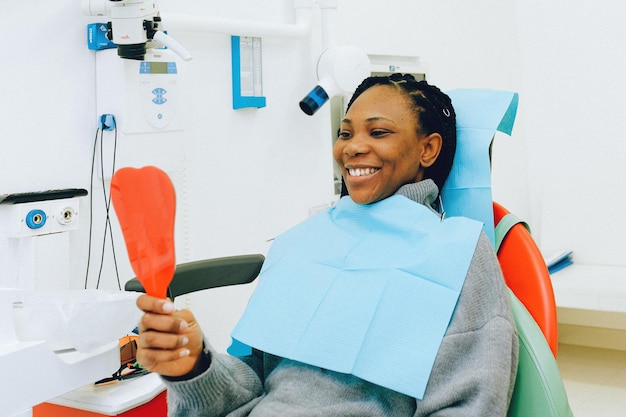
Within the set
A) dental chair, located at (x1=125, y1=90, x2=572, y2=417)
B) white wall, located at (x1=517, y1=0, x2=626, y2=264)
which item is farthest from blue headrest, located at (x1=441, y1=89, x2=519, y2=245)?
→ white wall, located at (x1=517, y1=0, x2=626, y2=264)

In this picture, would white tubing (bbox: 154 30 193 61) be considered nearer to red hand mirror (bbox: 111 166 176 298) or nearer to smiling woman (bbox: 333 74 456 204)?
smiling woman (bbox: 333 74 456 204)

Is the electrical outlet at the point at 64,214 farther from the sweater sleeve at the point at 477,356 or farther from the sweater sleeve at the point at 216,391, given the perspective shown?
the sweater sleeve at the point at 477,356

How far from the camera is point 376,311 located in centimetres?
135

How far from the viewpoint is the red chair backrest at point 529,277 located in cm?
144

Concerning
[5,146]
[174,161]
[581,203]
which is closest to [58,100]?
Answer: [5,146]

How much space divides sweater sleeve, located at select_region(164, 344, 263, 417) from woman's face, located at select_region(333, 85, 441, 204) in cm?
45

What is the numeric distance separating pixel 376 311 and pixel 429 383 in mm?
175

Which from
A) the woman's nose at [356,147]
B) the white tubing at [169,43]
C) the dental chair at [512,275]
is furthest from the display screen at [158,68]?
the woman's nose at [356,147]

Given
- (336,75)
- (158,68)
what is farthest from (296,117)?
(158,68)

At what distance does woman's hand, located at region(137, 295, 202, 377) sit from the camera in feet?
3.26

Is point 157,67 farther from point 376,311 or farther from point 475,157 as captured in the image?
point 376,311

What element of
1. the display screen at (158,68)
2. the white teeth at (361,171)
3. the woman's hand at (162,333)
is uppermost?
the display screen at (158,68)

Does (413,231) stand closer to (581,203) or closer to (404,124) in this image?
(404,124)

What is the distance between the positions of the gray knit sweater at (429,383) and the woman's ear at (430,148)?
264 millimetres
